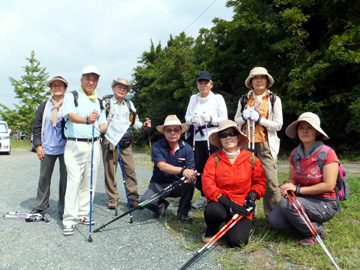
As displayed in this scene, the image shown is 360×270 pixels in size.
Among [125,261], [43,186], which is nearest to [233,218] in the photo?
[125,261]

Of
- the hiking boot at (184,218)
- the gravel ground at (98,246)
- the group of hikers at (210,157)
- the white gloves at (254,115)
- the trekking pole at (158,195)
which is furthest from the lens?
the hiking boot at (184,218)

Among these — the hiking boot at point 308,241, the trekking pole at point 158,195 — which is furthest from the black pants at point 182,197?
the hiking boot at point 308,241

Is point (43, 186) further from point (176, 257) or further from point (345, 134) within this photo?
point (345, 134)

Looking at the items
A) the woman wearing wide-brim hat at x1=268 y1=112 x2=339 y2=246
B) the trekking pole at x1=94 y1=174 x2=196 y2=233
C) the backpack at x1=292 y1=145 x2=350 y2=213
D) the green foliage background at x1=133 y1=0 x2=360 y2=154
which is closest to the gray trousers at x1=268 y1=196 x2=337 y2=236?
the woman wearing wide-brim hat at x1=268 y1=112 x2=339 y2=246

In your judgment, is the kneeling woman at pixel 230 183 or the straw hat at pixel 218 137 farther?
the straw hat at pixel 218 137

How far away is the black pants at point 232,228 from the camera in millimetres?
3279

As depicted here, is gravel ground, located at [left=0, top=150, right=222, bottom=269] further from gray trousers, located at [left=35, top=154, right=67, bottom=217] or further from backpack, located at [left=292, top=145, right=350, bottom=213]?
backpack, located at [left=292, top=145, right=350, bottom=213]

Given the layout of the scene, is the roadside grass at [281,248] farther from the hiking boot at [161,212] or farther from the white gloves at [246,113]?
the white gloves at [246,113]

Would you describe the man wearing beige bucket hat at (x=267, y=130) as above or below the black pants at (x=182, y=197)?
above

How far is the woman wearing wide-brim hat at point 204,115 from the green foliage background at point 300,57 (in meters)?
7.10

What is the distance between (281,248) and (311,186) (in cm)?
81

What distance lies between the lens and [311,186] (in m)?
3.29

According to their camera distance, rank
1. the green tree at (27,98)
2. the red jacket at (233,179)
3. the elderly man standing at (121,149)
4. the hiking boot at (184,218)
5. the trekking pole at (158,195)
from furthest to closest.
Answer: the green tree at (27,98) → the elderly man standing at (121,149) → the hiking boot at (184,218) → the trekking pole at (158,195) → the red jacket at (233,179)

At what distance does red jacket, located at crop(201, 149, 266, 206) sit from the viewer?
346 cm
